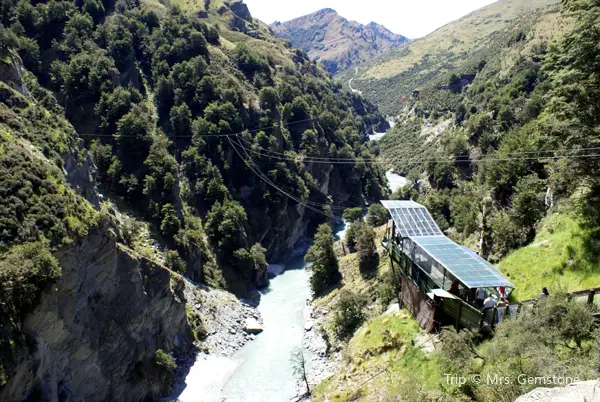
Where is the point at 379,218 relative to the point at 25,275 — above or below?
below

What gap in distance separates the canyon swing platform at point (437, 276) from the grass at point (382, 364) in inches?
52.4

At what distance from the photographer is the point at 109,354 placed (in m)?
28.5

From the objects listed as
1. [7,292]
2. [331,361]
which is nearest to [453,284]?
[331,361]

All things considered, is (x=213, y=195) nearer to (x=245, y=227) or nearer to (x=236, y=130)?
(x=245, y=227)

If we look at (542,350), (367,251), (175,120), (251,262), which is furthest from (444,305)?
(175,120)

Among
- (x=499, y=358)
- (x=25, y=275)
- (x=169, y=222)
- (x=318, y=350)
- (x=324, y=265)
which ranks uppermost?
(x=25, y=275)

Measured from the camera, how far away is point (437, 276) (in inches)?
836

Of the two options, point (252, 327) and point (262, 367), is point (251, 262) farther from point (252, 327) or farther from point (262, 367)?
point (262, 367)

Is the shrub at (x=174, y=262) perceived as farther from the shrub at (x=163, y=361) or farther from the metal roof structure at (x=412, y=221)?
the metal roof structure at (x=412, y=221)

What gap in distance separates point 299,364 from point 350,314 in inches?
261

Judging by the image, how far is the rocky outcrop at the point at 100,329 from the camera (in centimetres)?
2166

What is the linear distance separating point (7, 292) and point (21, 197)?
6657mm

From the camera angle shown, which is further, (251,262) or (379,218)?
(379,218)

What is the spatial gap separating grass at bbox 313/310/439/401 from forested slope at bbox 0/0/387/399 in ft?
54.1
